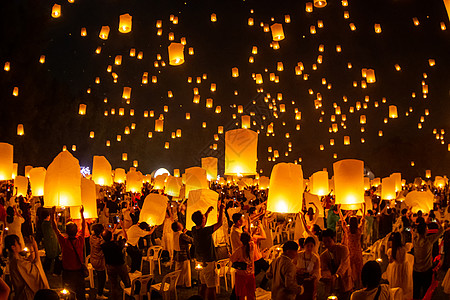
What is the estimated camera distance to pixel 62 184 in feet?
17.7

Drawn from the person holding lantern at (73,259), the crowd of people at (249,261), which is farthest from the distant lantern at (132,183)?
the person holding lantern at (73,259)

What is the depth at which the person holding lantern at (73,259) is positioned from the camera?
18.0 feet

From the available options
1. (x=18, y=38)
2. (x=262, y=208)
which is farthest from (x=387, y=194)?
(x=18, y=38)

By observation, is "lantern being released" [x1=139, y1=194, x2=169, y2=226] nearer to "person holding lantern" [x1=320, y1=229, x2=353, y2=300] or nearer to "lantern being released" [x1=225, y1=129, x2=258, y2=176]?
"lantern being released" [x1=225, y1=129, x2=258, y2=176]

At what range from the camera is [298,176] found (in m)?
5.29

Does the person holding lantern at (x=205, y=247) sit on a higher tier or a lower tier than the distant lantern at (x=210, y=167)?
lower

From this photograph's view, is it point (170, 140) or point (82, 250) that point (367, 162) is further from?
point (82, 250)

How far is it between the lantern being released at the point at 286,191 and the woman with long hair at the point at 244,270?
20.5 inches

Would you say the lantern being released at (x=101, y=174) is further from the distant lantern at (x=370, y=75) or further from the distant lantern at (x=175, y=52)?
the distant lantern at (x=370, y=75)

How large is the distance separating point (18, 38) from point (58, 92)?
4.85 metres

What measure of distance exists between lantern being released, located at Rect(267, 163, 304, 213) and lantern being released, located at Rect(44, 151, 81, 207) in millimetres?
2392

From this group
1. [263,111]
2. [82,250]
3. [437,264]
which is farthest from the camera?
[263,111]

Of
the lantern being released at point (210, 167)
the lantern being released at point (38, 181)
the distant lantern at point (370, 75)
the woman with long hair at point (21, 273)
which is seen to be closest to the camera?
the woman with long hair at point (21, 273)

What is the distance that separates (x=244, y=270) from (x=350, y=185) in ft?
5.99
